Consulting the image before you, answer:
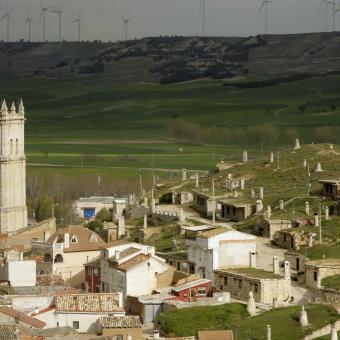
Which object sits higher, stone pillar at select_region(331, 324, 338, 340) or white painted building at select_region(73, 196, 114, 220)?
stone pillar at select_region(331, 324, 338, 340)

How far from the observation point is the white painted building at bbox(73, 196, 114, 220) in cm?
9294

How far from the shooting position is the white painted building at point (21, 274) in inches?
2207

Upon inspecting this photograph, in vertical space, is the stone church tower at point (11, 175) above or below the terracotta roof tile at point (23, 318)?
above

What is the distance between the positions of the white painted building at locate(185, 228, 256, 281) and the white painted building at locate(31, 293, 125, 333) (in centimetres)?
664

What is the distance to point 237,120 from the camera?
183m

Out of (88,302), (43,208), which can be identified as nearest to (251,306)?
(88,302)

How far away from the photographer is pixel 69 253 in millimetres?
61000

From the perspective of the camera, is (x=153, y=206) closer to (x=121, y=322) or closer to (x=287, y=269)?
(x=287, y=269)

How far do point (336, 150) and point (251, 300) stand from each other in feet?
117

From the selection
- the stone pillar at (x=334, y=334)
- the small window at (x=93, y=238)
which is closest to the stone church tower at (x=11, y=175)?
the small window at (x=93, y=238)

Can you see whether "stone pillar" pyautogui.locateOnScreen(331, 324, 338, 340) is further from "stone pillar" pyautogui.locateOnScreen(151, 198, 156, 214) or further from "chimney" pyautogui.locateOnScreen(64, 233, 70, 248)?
"stone pillar" pyautogui.locateOnScreen(151, 198, 156, 214)

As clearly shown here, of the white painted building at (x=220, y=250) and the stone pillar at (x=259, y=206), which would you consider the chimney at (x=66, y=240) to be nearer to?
the white painted building at (x=220, y=250)

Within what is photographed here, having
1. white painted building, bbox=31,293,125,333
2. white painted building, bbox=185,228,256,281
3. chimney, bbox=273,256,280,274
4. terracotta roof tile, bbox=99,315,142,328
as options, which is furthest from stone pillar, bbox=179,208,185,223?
terracotta roof tile, bbox=99,315,142,328

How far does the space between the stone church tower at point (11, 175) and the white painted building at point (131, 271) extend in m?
21.4
